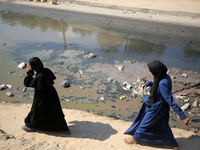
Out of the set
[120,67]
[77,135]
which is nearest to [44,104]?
[77,135]

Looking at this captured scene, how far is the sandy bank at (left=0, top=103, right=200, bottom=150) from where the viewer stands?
2979 millimetres

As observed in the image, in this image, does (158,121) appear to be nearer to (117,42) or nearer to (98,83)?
(98,83)

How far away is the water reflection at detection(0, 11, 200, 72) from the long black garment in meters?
5.22

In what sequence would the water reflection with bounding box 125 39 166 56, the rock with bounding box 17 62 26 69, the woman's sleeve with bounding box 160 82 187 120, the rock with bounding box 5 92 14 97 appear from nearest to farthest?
the woman's sleeve with bounding box 160 82 187 120 → the rock with bounding box 5 92 14 97 → the rock with bounding box 17 62 26 69 → the water reflection with bounding box 125 39 166 56

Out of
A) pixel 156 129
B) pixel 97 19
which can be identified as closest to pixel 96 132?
Result: pixel 156 129

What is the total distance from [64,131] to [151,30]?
1163 cm

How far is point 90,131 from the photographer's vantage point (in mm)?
3625

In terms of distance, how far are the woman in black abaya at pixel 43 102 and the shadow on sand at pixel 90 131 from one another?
180 millimetres

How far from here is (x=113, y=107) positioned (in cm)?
491

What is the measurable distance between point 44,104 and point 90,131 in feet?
3.60

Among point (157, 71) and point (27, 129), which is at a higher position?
point (157, 71)

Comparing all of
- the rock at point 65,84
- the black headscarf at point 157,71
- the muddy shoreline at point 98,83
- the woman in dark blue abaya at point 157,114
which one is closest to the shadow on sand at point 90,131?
the woman in dark blue abaya at point 157,114

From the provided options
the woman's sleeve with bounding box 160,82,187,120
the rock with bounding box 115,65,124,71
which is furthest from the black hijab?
the rock with bounding box 115,65,124,71

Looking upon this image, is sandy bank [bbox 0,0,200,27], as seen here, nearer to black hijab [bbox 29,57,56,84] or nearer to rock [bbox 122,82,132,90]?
rock [bbox 122,82,132,90]
